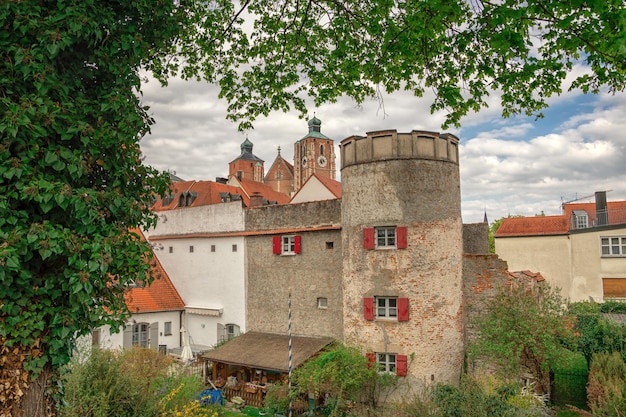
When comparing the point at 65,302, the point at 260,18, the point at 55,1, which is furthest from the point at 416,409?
the point at 55,1

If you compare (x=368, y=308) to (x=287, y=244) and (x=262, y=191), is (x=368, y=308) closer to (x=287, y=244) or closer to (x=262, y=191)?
(x=287, y=244)

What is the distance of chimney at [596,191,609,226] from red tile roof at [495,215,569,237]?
223 cm

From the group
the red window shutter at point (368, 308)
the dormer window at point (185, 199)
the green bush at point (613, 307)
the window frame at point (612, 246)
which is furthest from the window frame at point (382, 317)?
the dormer window at point (185, 199)

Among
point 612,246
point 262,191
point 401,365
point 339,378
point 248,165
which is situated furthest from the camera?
point 248,165

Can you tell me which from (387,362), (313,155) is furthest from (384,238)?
(313,155)

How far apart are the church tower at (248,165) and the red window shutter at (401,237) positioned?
231 ft

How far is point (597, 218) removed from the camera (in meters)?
30.9

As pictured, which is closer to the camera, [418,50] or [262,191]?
[418,50]

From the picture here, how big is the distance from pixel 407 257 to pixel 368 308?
2.59 meters

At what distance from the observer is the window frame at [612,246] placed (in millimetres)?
29047

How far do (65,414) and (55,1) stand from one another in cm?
694

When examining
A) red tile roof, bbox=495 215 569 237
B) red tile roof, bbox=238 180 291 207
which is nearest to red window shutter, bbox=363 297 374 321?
red tile roof, bbox=495 215 569 237

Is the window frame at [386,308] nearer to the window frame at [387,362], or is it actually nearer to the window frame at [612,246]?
the window frame at [387,362]

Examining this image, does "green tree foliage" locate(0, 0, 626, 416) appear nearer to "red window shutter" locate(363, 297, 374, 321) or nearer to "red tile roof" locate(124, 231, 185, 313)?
"red window shutter" locate(363, 297, 374, 321)
